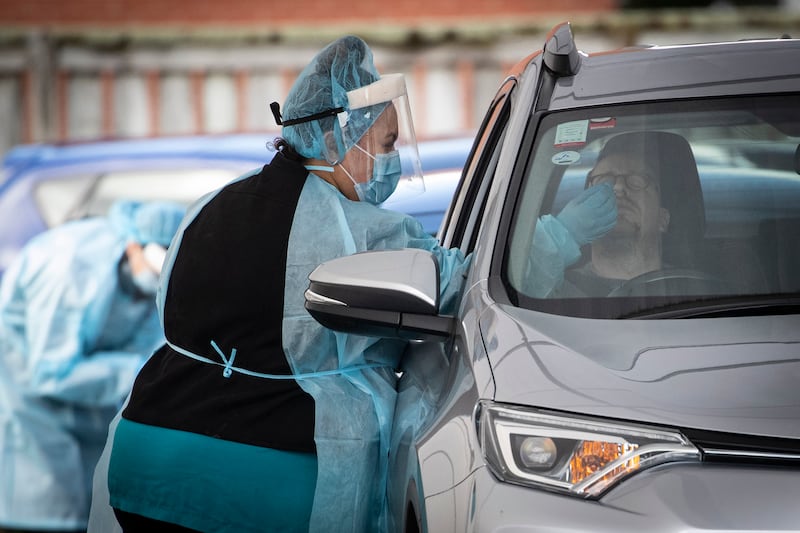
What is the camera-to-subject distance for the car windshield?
125 inches

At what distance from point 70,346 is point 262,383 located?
363 cm

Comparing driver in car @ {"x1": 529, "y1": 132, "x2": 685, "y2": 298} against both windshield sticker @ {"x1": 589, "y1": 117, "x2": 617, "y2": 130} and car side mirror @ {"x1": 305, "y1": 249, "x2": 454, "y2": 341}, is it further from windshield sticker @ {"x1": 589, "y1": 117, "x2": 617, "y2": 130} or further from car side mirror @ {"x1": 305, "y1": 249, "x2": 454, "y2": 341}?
car side mirror @ {"x1": 305, "y1": 249, "x2": 454, "y2": 341}

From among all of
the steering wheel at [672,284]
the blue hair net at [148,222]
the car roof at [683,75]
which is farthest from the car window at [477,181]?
the blue hair net at [148,222]

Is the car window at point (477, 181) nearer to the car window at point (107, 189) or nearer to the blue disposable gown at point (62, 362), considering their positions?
the blue disposable gown at point (62, 362)

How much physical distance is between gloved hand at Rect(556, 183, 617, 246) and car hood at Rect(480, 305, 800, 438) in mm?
364

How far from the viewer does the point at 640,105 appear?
11.8 feet

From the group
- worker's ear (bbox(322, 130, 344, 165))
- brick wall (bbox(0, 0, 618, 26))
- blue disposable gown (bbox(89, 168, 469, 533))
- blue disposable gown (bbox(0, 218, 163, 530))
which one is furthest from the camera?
brick wall (bbox(0, 0, 618, 26))

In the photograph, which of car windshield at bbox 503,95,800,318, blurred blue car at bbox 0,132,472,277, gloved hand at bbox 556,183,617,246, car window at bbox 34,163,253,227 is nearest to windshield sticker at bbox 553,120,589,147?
car windshield at bbox 503,95,800,318

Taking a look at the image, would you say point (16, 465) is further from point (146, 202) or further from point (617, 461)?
point (617, 461)

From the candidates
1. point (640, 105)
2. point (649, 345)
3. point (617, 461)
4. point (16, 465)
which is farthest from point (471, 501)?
point (16, 465)

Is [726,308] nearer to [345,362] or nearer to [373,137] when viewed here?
[345,362]

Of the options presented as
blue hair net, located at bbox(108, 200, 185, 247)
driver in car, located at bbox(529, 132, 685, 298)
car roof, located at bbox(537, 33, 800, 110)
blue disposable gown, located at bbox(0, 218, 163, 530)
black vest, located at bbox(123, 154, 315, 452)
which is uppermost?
car roof, located at bbox(537, 33, 800, 110)

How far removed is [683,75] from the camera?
3.65 meters

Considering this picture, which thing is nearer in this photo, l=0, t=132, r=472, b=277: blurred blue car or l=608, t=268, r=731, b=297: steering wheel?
l=608, t=268, r=731, b=297: steering wheel
